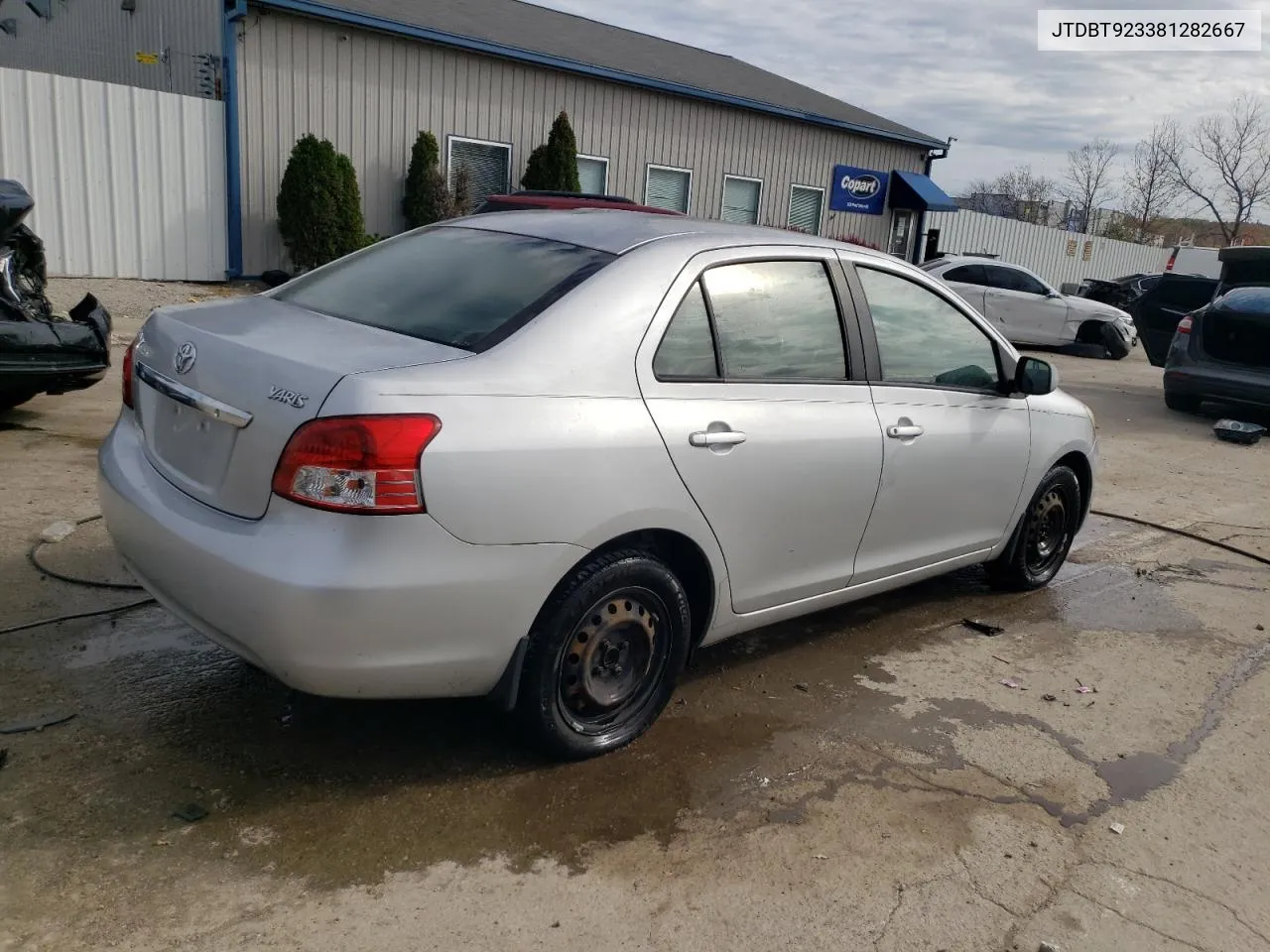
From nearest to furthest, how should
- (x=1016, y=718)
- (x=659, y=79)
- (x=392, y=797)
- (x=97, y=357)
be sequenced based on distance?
(x=392, y=797) < (x=1016, y=718) < (x=97, y=357) < (x=659, y=79)

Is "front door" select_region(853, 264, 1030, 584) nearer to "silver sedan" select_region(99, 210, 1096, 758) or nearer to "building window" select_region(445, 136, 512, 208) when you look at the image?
"silver sedan" select_region(99, 210, 1096, 758)

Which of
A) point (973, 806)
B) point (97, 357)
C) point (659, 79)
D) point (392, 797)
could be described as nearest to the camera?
point (392, 797)

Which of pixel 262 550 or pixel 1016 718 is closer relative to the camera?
pixel 262 550

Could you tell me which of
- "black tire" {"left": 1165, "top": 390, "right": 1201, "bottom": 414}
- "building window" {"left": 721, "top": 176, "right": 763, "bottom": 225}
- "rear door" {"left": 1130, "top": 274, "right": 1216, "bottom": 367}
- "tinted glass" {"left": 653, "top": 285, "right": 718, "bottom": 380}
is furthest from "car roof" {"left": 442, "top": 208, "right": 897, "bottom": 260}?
"building window" {"left": 721, "top": 176, "right": 763, "bottom": 225}

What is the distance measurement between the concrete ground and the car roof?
1636 millimetres

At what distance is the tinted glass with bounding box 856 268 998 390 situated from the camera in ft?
13.8

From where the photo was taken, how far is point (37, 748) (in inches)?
125

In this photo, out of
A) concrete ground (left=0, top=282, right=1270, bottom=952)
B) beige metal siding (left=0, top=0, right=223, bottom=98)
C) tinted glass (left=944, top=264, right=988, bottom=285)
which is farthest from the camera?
tinted glass (left=944, top=264, right=988, bottom=285)

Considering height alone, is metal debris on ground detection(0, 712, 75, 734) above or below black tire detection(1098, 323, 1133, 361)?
below

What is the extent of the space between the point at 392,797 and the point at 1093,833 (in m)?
2.10

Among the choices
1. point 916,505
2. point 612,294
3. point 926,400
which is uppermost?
point 612,294

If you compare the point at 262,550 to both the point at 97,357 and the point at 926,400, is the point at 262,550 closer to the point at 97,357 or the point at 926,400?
the point at 926,400

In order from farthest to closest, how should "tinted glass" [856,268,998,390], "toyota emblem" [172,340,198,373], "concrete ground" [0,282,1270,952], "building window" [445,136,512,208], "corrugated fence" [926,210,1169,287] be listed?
"corrugated fence" [926,210,1169,287]
"building window" [445,136,512,208]
"tinted glass" [856,268,998,390]
"toyota emblem" [172,340,198,373]
"concrete ground" [0,282,1270,952]

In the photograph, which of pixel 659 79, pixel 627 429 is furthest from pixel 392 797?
pixel 659 79
